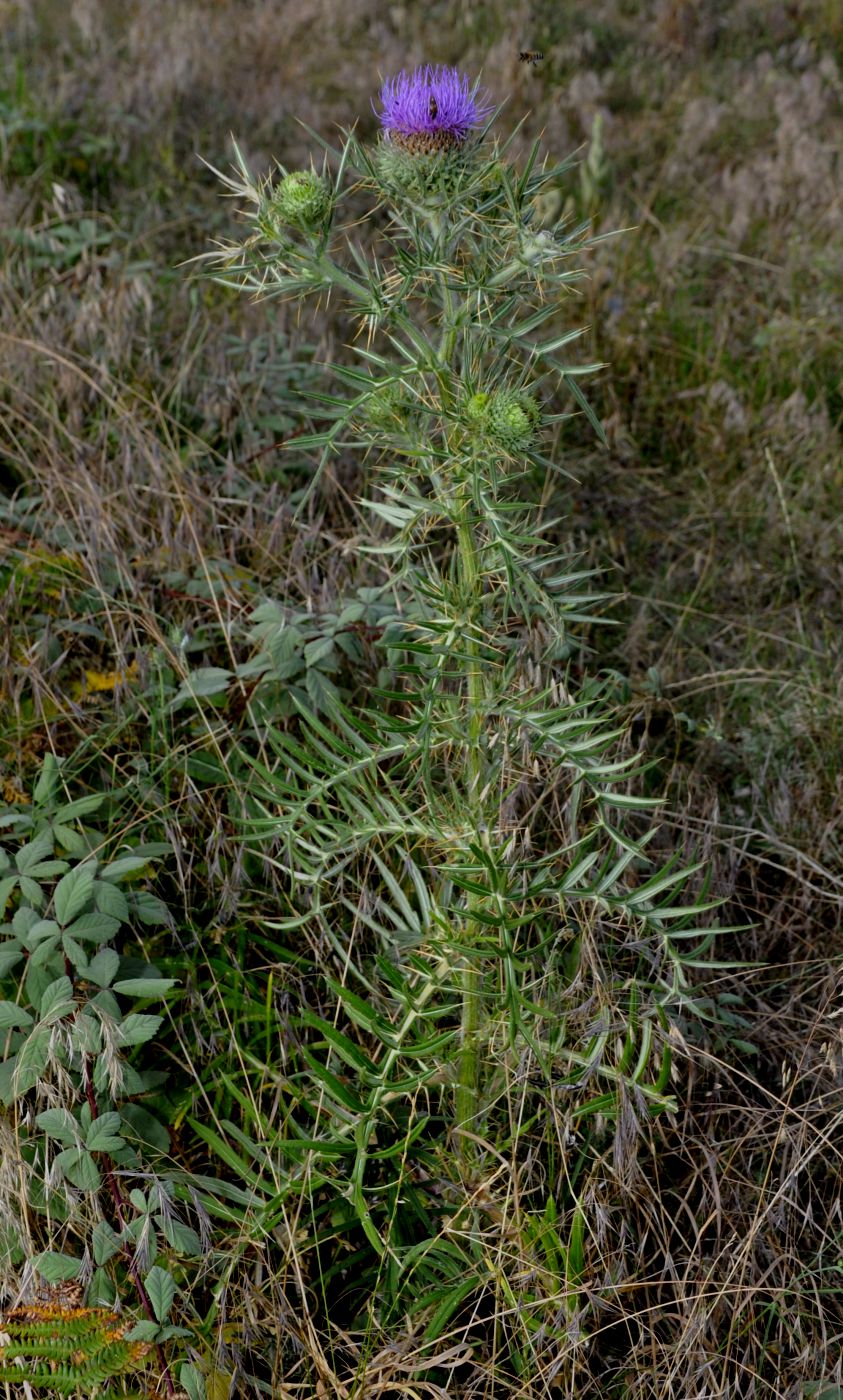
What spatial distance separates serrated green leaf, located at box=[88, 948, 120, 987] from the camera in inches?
69.6

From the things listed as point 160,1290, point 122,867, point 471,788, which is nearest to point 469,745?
point 471,788

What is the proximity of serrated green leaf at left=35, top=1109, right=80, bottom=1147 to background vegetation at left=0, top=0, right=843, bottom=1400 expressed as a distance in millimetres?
73

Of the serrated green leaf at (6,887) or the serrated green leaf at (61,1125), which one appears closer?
the serrated green leaf at (61,1125)

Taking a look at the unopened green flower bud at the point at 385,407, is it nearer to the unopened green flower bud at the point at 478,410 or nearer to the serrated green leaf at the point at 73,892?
the unopened green flower bud at the point at 478,410

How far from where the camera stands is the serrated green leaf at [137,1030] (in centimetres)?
168

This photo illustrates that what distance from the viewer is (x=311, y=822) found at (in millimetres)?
1741

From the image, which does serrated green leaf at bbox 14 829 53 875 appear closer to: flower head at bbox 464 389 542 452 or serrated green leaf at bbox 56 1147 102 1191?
serrated green leaf at bbox 56 1147 102 1191

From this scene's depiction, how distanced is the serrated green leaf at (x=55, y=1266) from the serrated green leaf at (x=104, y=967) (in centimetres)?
36

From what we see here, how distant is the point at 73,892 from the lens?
1795mm

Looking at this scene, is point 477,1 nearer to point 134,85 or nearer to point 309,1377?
point 134,85

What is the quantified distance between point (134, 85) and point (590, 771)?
12.8 feet

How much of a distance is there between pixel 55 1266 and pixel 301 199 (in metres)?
1.38

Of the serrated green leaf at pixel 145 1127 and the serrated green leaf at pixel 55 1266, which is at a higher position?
the serrated green leaf at pixel 55 1266

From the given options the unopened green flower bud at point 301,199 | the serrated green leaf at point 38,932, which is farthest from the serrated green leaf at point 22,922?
the unopened green flower bud at point 301,199
